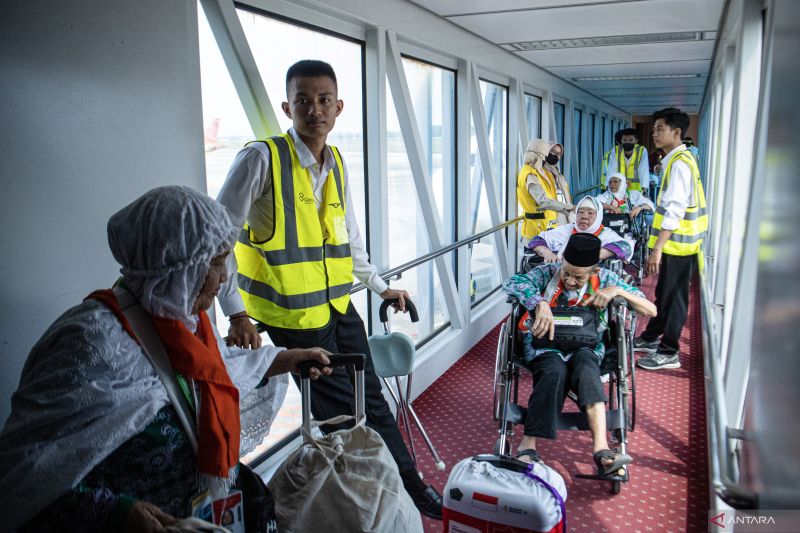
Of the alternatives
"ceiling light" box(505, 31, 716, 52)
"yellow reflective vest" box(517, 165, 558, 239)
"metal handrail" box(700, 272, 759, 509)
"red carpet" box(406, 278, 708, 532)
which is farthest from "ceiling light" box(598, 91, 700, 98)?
"metal handrail" box(700, 272, 759, 509)

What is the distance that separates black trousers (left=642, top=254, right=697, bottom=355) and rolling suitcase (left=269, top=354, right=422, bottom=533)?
3.80 m

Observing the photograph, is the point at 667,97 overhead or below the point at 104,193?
overhead

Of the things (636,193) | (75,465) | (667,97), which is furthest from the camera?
(667,97)

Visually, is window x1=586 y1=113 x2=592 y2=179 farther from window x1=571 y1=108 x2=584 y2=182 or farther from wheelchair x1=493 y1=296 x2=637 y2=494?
wheelchair x1=493 y1=296 x2=637 y2=494

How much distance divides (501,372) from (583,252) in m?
0.77

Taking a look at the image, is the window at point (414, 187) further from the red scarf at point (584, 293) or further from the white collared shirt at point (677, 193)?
the white collared shirt at point (677, 193)

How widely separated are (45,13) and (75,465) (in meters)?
1.21

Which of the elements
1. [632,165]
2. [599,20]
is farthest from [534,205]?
[632,165]

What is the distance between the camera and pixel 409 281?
16.7 ft

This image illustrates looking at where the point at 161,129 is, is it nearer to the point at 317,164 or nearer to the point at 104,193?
the point at 104,193

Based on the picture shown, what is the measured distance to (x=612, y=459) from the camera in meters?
3.03

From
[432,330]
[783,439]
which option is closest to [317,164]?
[783,439]

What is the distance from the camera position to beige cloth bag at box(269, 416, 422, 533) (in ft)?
5.00

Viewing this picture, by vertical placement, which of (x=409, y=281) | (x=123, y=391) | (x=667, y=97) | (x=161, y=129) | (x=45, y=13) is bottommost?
(x=409, y=281)
